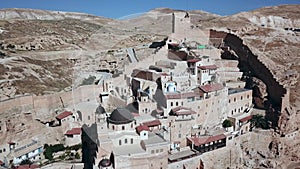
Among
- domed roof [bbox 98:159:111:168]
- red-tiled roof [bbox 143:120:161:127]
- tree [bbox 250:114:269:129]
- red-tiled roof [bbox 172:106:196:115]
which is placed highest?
red-tiled roof [bbox 172:106:196:115]

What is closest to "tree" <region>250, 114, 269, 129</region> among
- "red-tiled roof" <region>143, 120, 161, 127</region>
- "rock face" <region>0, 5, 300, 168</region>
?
"rock face" <region>0, 5, 300, 168</region>

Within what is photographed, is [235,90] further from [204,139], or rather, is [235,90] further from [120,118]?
[120,118]

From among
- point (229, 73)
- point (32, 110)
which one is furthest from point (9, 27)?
point (229, 73)

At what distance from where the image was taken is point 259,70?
2223 centimetres

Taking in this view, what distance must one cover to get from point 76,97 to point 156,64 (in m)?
5.86

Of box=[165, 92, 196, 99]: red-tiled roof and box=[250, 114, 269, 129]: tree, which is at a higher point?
box=[165, 92, 196, 99]: red-tiled roof

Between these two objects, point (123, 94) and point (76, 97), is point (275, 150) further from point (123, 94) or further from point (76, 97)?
point (76, 97)

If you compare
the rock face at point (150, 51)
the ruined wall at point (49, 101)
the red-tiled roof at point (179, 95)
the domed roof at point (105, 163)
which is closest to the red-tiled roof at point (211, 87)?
the red-tiled roof at point (179, 95)

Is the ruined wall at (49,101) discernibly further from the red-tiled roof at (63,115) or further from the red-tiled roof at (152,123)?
the red-tiled roof at (152,123)

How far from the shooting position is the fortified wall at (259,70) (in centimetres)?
1916

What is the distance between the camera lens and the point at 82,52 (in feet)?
93.6

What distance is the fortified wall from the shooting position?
19164 mm

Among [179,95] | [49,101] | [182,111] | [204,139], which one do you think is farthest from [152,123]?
[49,101]

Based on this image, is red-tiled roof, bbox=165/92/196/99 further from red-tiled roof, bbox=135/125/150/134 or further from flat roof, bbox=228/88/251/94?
flat roof, bbox=228/88/251/94
